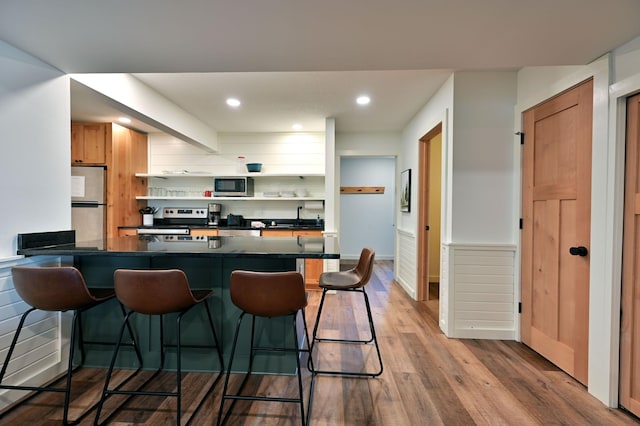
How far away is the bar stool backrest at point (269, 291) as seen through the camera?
5.27 ft

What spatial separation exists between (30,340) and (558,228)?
385 cm

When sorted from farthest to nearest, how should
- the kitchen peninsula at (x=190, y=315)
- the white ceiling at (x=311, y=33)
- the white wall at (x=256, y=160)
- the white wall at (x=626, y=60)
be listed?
the white wall at (x=256, y=160) < the kitchen peninsula at (x=190, y=315) < the white wall at (x=626, y=60) < the white ceiling at (x=311, y=33)

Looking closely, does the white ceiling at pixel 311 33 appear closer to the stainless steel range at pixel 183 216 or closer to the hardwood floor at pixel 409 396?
the hardwood floor at pixel 409 396

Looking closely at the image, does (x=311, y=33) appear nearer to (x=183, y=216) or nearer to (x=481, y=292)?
(x=481, y=292)

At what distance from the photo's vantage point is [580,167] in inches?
82.7

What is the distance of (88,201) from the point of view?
420cm

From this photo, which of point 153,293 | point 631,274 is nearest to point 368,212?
point 631,274

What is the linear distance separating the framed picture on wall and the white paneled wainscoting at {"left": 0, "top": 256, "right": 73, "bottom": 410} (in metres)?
3.94

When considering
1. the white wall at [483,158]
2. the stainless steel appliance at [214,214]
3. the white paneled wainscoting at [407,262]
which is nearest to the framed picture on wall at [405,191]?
the white paneled wainscoting at [407,262]

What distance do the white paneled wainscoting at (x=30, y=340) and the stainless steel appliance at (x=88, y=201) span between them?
7.94 ft

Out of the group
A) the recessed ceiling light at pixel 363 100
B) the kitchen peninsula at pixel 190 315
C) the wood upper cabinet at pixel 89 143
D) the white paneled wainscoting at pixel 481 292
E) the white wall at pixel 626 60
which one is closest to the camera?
the white wall at pixel 626 60

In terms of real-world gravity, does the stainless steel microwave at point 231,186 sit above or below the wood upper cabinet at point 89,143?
below

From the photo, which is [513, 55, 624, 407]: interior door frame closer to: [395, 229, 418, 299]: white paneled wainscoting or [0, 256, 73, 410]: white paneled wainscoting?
[395, 229, 418, 299]: white paneled wainscoting

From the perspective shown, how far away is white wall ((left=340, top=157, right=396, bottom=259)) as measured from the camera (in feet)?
23.1
